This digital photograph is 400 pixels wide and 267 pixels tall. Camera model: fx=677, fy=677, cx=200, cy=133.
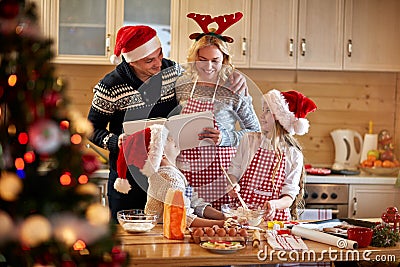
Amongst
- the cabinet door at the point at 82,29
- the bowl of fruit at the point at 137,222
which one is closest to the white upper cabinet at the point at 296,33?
the cabinet door at the point at 82,29

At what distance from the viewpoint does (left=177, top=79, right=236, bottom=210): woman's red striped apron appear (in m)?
2.82

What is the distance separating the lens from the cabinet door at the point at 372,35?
4617 mm

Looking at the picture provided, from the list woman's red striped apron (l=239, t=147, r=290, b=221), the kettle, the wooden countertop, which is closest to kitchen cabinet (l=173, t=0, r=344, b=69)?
the kettle

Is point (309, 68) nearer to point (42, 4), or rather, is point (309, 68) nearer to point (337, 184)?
point (337, 184)

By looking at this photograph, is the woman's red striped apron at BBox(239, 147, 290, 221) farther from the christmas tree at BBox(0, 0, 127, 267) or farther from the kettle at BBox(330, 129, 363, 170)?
the christmas tree at BBox(0, 0, 127, 267)

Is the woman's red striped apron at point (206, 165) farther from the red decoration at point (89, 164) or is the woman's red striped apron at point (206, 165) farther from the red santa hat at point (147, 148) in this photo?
the red decoration at point (89, 164)

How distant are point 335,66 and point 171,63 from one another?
69.6 inches

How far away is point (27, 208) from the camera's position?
3.37ft

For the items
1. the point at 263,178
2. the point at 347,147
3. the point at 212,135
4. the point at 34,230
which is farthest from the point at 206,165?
the point at 347,147

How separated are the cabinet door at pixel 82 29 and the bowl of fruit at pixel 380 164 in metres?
1.91

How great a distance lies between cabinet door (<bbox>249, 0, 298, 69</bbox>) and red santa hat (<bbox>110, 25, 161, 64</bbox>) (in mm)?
1486

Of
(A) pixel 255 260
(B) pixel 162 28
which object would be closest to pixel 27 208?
(A) pixel 255 260

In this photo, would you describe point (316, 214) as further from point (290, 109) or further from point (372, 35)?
point (372, 35)

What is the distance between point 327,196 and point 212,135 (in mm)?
1710
